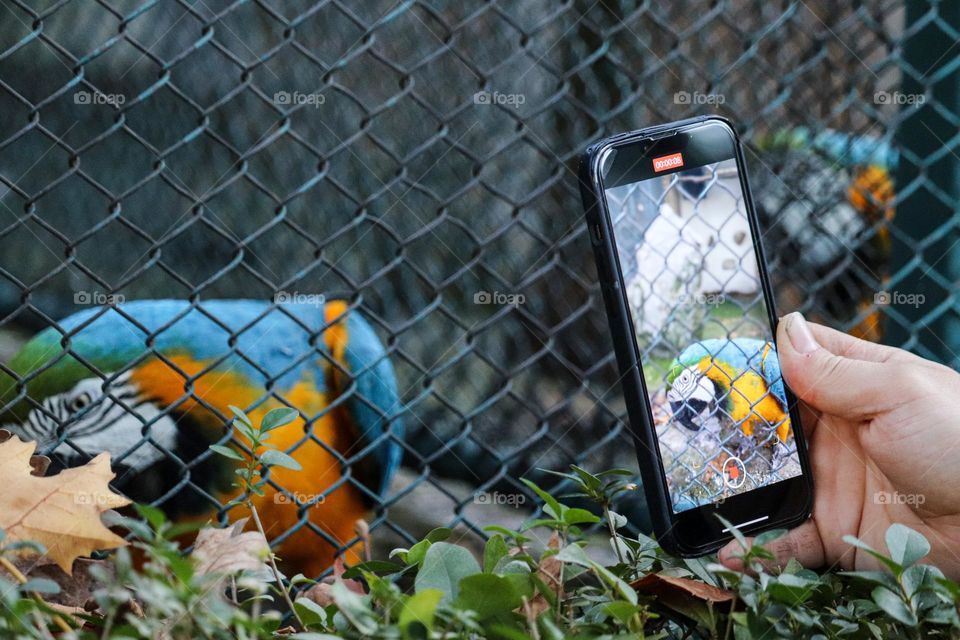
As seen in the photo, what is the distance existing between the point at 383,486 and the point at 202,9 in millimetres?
901

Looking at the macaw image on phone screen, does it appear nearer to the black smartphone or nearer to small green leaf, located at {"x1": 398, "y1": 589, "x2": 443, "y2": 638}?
the black smartphone

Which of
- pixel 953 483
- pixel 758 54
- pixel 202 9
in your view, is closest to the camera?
pixel 953 483

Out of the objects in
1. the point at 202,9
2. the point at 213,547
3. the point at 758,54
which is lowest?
the point at 213,547

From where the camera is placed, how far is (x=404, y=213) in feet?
5.68

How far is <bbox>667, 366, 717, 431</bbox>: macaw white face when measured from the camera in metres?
0.78

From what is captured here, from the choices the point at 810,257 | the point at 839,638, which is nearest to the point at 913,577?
the point at 839,638

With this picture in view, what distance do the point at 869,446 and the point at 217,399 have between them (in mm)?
1013

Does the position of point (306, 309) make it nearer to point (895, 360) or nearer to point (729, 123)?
point (729, 123)

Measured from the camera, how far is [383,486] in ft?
5.36

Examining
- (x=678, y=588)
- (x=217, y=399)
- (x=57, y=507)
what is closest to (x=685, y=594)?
(x=678, y=588)

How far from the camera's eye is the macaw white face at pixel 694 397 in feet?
2.55

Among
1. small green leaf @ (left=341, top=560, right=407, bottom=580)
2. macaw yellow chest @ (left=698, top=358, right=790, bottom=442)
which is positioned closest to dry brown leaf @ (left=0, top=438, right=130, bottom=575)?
small green leaf @ (left=341, top=560, right=407, bottom=580)

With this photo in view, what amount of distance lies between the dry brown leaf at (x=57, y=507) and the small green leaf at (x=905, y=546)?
0.45m

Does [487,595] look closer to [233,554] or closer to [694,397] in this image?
[233,554]
